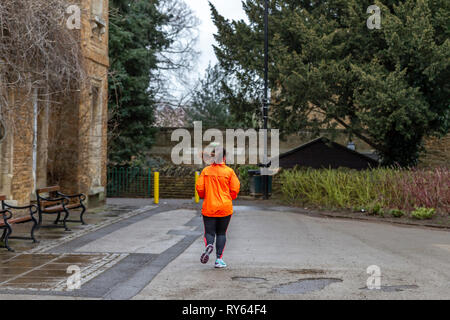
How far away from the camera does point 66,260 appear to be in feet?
29.1

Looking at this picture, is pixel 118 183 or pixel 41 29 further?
pixel 118 183

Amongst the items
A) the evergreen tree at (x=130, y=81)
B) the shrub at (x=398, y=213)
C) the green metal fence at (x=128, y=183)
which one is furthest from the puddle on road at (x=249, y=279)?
the evergreen tree at (x=130, y=81)

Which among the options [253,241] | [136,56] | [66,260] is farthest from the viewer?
[136,56]

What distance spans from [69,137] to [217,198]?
28.1 ft

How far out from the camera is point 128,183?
24875 millimetres

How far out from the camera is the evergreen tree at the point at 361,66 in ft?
60.7

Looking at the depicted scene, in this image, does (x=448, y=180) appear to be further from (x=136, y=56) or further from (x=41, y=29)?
(x=136, y=56)

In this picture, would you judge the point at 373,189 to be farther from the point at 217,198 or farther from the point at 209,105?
the point at 209,105

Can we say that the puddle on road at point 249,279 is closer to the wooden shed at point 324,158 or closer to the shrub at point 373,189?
the shrub at point 373,189

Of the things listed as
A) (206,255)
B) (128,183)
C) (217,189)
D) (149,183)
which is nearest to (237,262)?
(206,255)

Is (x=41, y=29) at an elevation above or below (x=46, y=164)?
above

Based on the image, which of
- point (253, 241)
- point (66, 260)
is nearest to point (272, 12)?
point (253, 241)

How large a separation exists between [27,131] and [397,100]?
10.9 meters

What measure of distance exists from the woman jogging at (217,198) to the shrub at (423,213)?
8.34 metres
